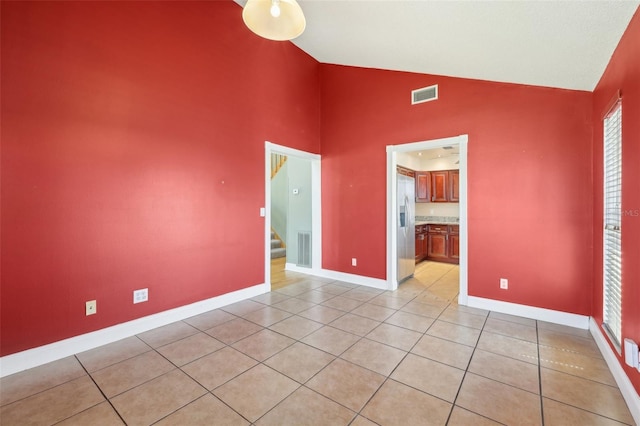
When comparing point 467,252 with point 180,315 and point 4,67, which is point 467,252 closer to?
point 180,315

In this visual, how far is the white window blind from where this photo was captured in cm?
208

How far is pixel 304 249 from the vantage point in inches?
206

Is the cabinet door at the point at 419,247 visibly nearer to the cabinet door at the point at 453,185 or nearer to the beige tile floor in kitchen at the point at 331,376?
the cabinet door at the point at 453,185

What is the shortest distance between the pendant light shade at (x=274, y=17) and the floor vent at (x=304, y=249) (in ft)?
11.7

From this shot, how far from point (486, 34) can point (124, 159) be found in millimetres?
3440

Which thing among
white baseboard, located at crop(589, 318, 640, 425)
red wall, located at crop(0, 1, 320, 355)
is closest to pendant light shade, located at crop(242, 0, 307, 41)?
red wall, located at crop(0, 1, 320, 355)

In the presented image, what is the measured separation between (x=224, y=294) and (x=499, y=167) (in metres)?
3.77

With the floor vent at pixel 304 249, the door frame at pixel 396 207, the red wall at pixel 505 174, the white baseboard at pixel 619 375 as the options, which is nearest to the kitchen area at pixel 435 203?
the door frame at pixel 396 207

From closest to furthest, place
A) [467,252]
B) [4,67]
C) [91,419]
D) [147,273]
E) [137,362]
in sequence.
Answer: [91,419], [4,67], [137,362], [147,273], [467,252]

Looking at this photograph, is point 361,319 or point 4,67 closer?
point 4,67

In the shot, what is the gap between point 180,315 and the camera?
3.12 meters

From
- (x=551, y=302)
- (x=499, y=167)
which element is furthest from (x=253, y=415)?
(x=499, y=167)

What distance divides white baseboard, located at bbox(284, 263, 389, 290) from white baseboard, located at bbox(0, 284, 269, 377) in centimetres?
176

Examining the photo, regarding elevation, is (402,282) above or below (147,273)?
below
